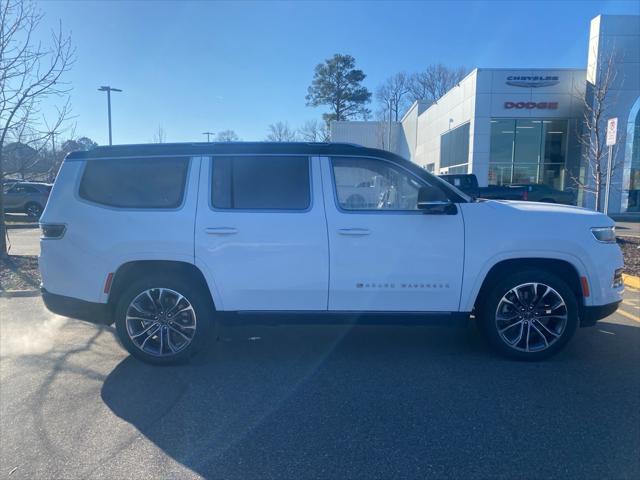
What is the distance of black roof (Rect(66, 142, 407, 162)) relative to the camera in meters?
4.44

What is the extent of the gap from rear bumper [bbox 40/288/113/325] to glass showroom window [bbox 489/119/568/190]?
77.3 feet

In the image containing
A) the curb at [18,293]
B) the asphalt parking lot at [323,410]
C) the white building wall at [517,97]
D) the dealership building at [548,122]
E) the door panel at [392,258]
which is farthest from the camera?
the white building wall at [517,97]

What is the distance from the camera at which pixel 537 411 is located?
3.53m

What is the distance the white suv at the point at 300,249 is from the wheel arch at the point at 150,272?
1cm

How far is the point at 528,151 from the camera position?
24688 millimetres

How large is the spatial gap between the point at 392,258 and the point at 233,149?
180cm

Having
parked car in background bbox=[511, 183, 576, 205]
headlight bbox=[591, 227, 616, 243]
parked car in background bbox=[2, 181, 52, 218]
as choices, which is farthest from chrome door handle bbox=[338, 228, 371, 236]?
parked car in background bbox=[2, 181, 52, 218]

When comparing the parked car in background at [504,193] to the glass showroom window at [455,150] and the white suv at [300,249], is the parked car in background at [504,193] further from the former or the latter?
the white suv at [300,249]

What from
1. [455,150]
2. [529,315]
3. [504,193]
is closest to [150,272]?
[529,315]

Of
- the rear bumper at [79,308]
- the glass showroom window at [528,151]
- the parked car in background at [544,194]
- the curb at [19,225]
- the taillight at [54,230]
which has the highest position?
the glass showroom window at [528,151]

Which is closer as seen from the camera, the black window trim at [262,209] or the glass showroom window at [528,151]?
the black window trim at [262,209]

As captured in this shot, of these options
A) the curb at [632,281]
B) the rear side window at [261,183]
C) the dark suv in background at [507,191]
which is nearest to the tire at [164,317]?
the rear side window at [261,183]

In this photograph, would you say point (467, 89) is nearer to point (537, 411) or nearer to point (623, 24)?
point (623, 24)

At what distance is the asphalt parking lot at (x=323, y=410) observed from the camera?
2916 millimetres
